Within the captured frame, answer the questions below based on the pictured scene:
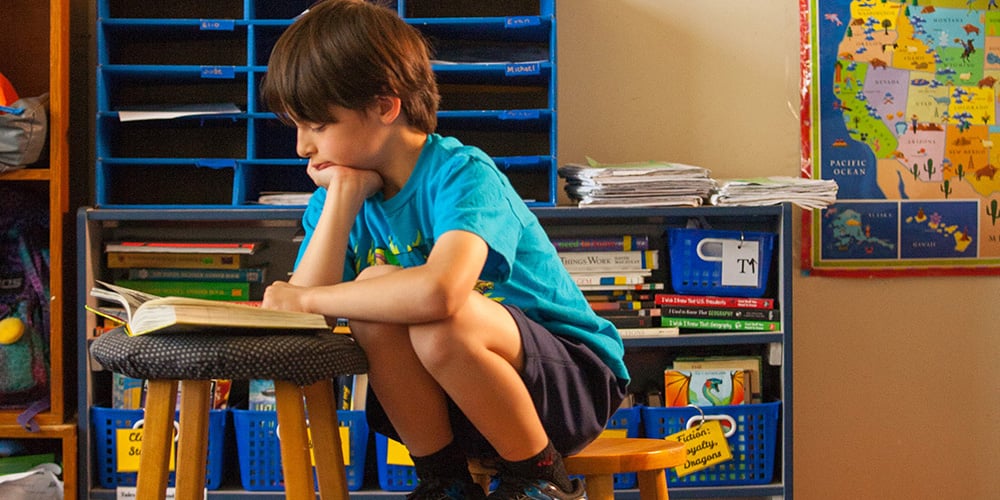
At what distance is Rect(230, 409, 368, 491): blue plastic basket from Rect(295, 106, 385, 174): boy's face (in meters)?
0.87

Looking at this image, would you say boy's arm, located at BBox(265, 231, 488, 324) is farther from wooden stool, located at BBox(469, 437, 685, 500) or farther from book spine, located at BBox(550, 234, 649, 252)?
book spine, located at BBox(550, 234, 649, 252)

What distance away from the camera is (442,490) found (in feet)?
3.99

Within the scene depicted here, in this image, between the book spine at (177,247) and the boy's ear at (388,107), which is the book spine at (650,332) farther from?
the boy's ear at (388,107)

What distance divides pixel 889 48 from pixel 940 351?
2.43ft

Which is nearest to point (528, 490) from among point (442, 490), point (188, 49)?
point (442, 490)

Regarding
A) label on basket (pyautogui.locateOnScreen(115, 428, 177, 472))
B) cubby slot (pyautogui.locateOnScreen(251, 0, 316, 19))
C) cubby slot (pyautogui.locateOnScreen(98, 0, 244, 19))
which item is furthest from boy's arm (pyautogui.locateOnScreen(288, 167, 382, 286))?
cubby slot (pyautogui.locateOnScreen(98, 0, 244, 19))

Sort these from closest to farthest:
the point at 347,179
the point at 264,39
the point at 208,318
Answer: the point at 208,318 < the point at 347,179 < the point at 264,39

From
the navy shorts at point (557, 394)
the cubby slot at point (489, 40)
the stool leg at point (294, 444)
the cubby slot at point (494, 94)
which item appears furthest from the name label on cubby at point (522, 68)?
the stool leg at point (294, 444)

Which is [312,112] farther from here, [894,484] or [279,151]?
[894,484]

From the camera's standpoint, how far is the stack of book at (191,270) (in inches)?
82.0

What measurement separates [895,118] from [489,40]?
3.21ft

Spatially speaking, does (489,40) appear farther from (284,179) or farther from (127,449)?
(127,449)

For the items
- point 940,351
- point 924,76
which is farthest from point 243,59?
point 940,351

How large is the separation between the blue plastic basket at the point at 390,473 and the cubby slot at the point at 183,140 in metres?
0.78
